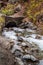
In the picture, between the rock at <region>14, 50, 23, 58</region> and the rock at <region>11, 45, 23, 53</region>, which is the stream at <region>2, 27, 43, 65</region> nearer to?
the rock at <region>11, 45, 23, 53</region>

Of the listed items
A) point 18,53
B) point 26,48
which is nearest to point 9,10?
point 26,48

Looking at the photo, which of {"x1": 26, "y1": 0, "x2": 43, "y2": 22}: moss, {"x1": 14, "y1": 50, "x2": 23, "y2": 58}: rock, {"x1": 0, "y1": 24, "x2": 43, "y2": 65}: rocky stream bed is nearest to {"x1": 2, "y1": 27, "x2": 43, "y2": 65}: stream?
{"x1": 0, "y1": 24, "x2": 43, "y2": 65}: rocky stream bed

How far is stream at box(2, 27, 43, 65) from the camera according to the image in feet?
37.4

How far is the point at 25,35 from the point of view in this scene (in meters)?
12.8

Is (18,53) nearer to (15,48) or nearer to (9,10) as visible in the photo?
(15,48)

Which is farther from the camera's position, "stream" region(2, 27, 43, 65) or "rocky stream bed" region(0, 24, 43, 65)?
"stream" region(2, 27, 43, 65)

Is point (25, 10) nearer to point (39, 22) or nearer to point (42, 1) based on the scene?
point (42, 1)

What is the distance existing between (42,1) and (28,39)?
266 inches

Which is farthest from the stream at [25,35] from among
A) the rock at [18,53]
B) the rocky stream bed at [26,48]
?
the rock at [18,53]

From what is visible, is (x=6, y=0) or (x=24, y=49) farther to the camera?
(x=6, y=0)

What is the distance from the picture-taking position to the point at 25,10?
18438 mm

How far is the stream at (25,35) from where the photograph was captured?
11395mm

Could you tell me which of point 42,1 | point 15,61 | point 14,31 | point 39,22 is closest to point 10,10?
point 42,1

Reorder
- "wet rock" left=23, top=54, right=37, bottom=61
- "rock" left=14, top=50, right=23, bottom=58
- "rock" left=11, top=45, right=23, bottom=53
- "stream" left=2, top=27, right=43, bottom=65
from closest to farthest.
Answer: "wet rock" left=23, top=54, right=37, bottom=61 < "rock" left=14, top=50, right=23, bottom=58 < "rock" left=11, top=45, right=23, bottom=53 < "stream" left=2, top=27, right=43, bottom=65
